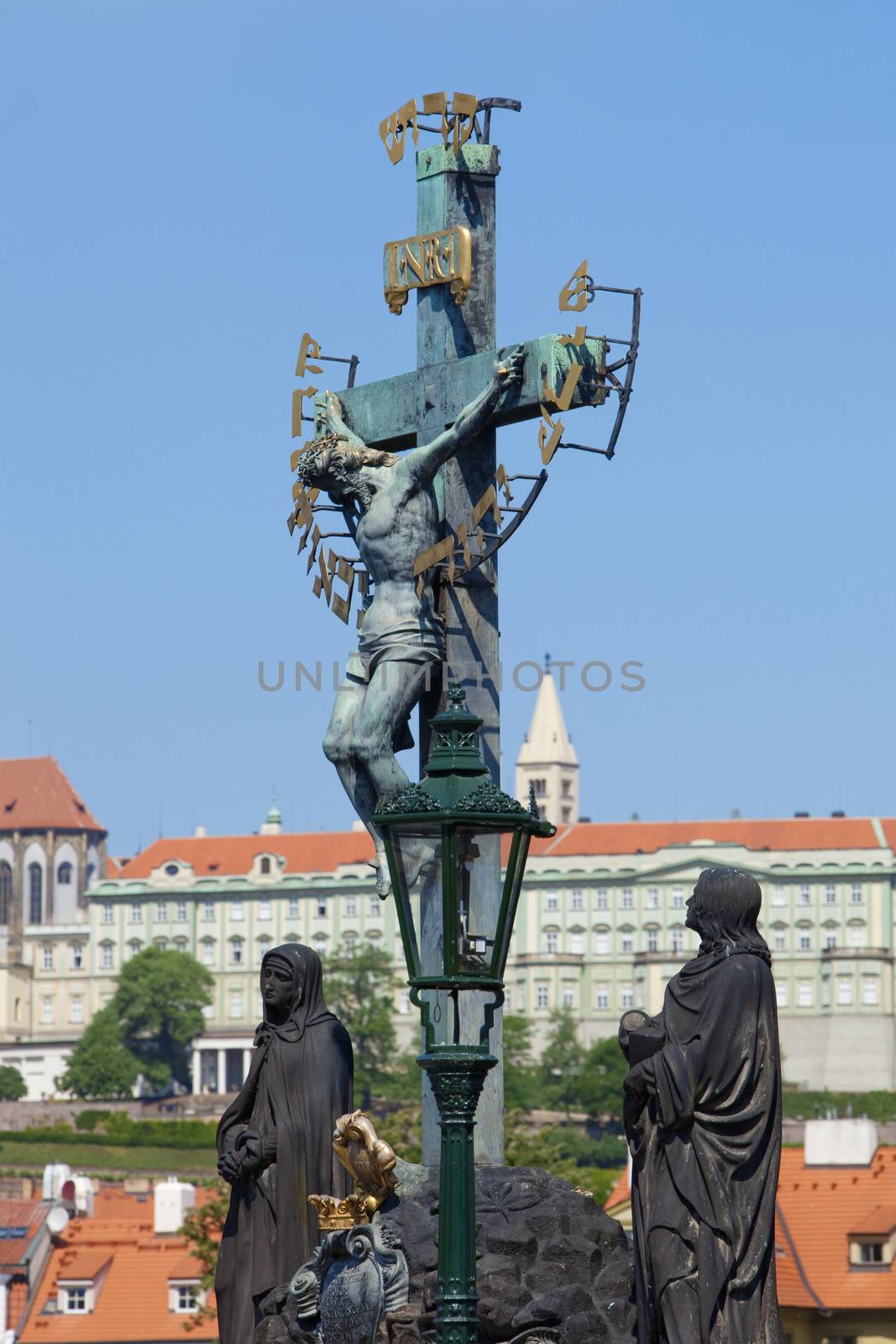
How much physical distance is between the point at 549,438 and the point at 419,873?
246cm

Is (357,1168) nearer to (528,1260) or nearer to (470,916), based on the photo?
(528,1260)

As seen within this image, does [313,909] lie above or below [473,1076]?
above

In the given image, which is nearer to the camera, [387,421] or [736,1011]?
[736,1011]

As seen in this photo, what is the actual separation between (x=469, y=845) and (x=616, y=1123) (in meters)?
143

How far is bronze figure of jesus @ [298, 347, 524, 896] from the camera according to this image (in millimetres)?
13734

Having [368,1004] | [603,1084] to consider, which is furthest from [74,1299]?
[368,1004]

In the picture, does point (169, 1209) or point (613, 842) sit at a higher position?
point (613, 842)

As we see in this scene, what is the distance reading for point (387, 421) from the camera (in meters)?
14.5

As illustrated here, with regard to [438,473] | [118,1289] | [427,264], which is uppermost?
[427,264]

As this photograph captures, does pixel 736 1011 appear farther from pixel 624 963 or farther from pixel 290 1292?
pixel 624 963

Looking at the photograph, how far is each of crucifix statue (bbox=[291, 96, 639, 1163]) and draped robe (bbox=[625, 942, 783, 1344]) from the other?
2849 millimetres

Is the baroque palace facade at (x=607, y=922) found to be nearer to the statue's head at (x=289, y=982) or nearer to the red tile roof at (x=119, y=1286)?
the red tile roof at (x=119, y=1286)

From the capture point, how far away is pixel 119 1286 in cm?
7344

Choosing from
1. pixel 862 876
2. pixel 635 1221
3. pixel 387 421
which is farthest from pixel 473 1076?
pixel 862 876
